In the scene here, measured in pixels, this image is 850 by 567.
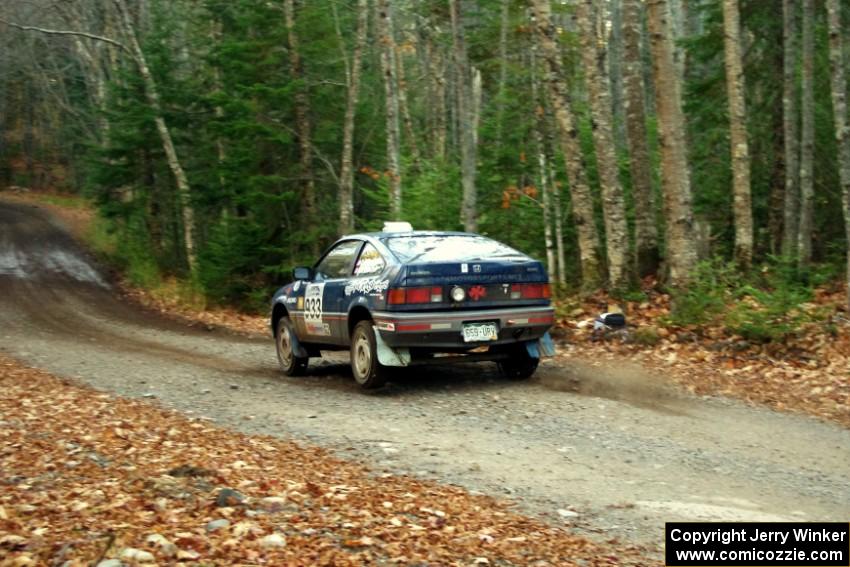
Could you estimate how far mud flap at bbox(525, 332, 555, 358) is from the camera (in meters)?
10.1

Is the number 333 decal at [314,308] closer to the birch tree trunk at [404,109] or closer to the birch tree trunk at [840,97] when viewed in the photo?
the birch tree trunk at [840,97]

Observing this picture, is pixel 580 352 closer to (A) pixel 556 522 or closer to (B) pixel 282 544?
(A) pixel 556 522

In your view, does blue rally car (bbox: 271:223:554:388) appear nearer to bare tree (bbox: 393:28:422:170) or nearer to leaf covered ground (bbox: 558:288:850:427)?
leaf covered ground (bbox: 558:288:850:427)

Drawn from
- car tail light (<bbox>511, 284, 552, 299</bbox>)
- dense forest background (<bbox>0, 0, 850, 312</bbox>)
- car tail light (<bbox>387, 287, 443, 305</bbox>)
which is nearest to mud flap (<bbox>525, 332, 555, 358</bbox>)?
car tail light (<bbox>511, 284, 552, 299</bbox>)

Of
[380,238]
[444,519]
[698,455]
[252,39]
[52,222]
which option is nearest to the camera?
[444,519]

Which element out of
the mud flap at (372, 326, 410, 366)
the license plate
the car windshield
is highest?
the car windshield

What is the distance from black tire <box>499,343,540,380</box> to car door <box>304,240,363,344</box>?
199 centimetres

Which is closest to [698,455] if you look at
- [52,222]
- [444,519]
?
[444,519]

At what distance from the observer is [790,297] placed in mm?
11367

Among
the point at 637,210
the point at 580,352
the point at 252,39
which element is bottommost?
the point at 580,352

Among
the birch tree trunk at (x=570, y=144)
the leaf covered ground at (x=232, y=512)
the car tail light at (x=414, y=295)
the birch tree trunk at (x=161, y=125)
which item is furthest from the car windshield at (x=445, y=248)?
the birch tree trunk at (x=161, y=125)

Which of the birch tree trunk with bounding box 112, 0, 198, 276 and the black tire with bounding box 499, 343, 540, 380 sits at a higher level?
the birch tree trunk with bounding box 112, 0, 198, 276

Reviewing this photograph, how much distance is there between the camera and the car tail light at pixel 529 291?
987 cm

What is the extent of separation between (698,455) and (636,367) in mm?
4131
